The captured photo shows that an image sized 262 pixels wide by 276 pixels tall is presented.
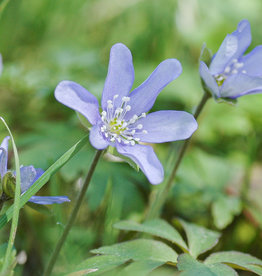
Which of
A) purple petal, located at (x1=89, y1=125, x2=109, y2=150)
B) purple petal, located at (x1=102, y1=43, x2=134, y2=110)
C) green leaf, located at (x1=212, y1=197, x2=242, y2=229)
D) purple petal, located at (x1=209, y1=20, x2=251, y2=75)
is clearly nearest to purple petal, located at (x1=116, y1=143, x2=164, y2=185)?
purple petal, located at (x1=89, y1=125, x2=109, y2=150)

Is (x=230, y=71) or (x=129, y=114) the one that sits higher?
(x=230, y=71)

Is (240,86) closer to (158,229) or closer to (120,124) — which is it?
(120,124)

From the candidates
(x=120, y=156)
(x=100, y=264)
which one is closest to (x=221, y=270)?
(x=100, y=264)

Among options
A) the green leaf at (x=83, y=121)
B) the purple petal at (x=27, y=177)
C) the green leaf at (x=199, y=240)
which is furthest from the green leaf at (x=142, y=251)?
the green leaf at (x=83, y=121)

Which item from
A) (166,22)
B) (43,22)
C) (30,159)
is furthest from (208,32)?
(30,159)

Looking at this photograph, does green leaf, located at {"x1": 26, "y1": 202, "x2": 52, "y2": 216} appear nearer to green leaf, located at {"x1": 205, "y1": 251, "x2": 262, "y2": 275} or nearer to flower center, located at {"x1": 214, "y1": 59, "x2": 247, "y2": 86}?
green leaf, located at {"x1": 205, "y1": 251, "x2": 262, "y2": 275}
